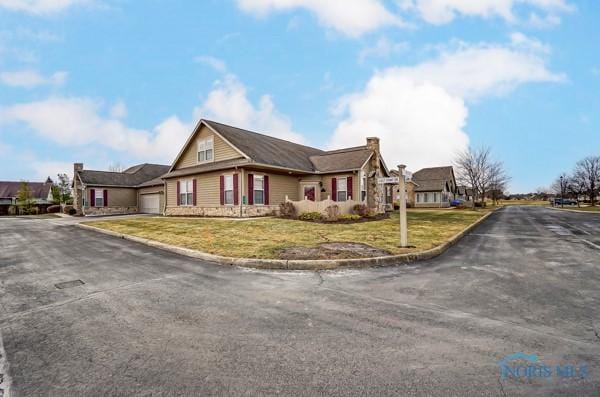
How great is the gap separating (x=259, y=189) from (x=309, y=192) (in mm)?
4581

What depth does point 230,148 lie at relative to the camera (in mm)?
19875

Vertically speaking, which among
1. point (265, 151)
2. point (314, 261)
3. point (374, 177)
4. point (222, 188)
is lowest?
point (314, 261)

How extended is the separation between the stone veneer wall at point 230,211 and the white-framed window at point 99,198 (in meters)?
13.8

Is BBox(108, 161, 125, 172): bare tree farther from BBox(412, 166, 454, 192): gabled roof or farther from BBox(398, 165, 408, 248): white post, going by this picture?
BBox(398, 165, 408, 248): white post

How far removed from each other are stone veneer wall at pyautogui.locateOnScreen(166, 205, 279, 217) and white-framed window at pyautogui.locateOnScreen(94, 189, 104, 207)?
45.1 feet

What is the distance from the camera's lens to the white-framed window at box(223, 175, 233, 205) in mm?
19098

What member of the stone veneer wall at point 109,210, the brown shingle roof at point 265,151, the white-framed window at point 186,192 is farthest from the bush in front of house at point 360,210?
the stone veneer wall at point 109,210

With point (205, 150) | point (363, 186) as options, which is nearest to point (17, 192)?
point (205, 150)

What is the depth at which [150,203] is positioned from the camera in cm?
3108

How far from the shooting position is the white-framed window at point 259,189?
19.4 meters

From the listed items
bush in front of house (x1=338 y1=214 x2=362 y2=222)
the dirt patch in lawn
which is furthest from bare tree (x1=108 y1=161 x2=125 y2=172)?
the dirt patch in lawn

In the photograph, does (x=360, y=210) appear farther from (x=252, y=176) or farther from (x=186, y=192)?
(x=186, y=192)

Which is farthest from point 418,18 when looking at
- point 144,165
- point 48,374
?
point 144,165

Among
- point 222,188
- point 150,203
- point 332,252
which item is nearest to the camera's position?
point 332,252
